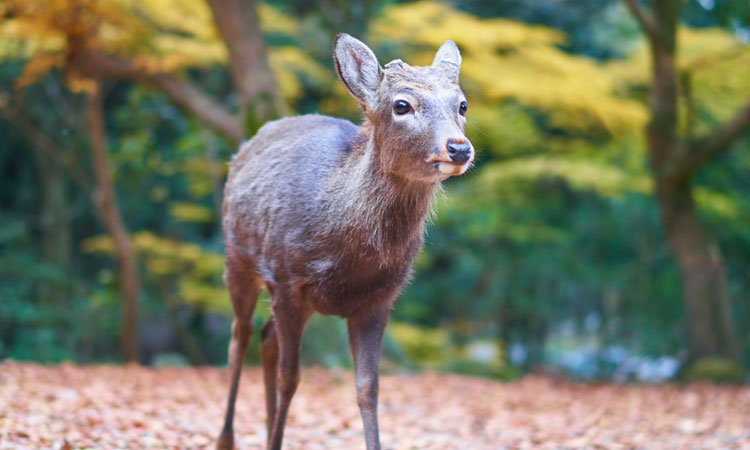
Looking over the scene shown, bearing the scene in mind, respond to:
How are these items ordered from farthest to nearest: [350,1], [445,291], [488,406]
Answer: [445,291] < [350,1] < [488,406]

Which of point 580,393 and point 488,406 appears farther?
point 580,393

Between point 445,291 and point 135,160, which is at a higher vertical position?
point 135,160

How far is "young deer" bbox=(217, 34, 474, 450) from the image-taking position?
327 cm

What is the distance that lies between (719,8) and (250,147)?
6456mm

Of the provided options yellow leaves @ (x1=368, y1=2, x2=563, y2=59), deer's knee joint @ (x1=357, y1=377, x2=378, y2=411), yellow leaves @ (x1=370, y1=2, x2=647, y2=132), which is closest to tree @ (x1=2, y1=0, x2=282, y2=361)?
yellow leaves @ (x1=368, y1=2, x2=563, y2=59)

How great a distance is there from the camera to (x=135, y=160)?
36.9 feet

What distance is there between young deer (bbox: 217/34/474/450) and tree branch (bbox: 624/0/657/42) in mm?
6119

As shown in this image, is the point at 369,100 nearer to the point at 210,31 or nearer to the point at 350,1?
the point at 350,1

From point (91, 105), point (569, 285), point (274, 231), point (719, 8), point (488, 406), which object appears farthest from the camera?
point (569, 285)

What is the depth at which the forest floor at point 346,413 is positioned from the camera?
4633 millimetres

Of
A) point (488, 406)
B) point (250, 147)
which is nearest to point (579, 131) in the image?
point (488, 406)

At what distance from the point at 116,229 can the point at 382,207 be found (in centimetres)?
806

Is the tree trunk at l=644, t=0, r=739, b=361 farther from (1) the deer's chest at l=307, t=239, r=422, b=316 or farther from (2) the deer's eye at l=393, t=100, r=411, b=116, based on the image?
(2) the deer's eye at l=393, t=100, r=411, b=116

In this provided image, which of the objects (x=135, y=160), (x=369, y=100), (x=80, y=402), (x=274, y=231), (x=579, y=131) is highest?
(x=579, y=131)
